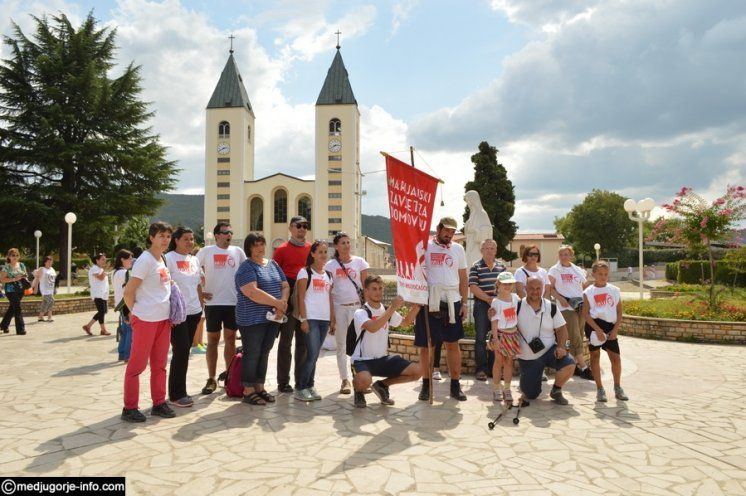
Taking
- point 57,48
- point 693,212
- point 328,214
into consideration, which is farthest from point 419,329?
point 328,214

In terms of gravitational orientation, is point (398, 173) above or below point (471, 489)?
above

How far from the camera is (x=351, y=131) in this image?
2596 inches

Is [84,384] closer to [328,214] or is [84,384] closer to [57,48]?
[57,48]

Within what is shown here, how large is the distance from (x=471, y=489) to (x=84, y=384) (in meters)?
5.12

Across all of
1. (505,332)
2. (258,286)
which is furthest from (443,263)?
(258,286)

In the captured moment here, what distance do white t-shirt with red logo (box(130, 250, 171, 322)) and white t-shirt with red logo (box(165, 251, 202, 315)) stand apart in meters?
0.72

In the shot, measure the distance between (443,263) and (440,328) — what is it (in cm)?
73

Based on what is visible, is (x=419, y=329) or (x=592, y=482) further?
(x=419, y=329)

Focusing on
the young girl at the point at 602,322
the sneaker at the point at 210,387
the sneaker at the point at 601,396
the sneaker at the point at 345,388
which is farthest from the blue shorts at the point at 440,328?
the sneaker at the point at 210,387

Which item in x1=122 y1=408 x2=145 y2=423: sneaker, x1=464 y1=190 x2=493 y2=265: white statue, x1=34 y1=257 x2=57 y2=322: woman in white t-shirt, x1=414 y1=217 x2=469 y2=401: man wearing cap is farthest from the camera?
x1=34 y1=257 x2=57 y2=322: woman in white t-shirt

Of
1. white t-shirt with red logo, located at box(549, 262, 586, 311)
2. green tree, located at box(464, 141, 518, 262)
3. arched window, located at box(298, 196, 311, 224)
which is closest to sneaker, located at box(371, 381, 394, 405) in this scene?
white t-shirt with red logo, located at box(549, 262, 586, 311)

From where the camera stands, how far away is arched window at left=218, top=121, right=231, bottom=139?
224 ft

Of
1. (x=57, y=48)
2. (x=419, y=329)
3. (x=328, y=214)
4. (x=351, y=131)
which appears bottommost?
(x=419, y=329)

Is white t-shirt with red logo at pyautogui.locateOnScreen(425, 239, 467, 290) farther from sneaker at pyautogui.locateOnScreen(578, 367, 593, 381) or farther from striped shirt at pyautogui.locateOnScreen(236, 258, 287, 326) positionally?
sneaker at pyautogui.locateOnScreen(578, 367, 593, 381)
